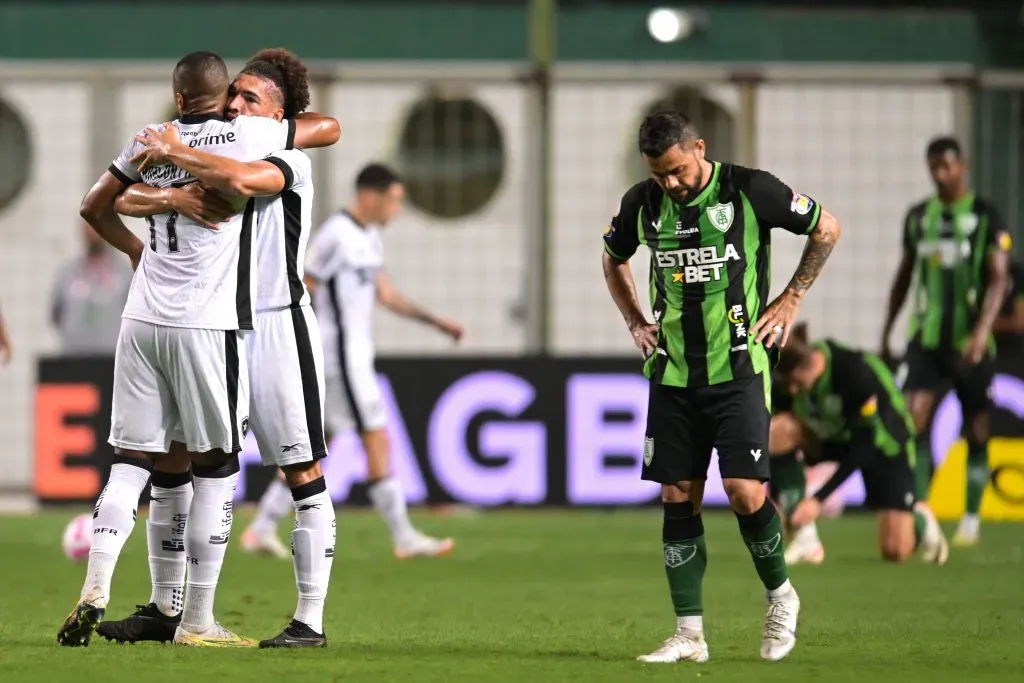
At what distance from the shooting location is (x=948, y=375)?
11711mm

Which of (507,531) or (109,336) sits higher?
(109,336)

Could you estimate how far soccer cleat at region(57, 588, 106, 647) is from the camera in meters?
6.31

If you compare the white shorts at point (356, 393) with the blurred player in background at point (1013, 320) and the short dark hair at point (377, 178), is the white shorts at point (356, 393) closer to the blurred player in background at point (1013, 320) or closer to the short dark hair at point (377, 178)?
the short dark hair at point (377, 178)

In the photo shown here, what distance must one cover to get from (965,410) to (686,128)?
19.4ft

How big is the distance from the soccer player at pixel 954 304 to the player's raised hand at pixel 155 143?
620 centimetres

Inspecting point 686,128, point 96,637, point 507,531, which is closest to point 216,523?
point 96,637

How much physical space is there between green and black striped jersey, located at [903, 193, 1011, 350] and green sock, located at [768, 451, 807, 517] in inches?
67.0

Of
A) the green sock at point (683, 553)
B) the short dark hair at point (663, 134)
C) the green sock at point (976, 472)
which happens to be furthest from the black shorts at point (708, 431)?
the green sock at point (976, 472)

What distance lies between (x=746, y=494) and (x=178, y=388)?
6.72ft

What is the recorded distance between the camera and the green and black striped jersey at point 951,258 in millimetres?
11539

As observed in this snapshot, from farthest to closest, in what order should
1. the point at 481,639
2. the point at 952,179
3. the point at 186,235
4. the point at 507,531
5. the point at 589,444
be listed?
the point at 589,444 < the point at 507,531 < the point at 952,179 < the point at 481,639 < the point at 186,235

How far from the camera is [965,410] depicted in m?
11.8

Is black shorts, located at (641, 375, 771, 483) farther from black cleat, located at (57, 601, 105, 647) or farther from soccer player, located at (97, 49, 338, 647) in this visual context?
black cleat, located at (57, 601, 105, 647)

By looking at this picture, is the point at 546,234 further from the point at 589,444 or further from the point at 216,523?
the point at 216,523
